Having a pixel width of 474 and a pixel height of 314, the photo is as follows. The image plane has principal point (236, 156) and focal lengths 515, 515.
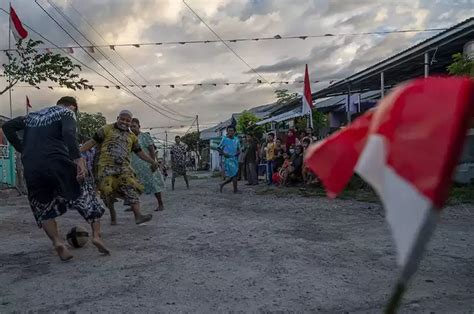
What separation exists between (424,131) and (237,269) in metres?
3.62

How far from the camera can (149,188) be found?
9.23 metres

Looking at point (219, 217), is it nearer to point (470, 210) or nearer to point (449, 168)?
point (470, 210)

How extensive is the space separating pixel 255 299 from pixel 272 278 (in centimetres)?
57

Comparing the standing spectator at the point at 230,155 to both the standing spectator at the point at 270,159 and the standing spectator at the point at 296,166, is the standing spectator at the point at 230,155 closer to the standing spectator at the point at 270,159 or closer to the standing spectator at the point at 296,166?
the standing spectator at the point at 296,166

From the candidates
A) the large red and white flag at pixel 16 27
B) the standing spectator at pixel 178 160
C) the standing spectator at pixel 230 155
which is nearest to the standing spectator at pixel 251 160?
the standing spectator at pixel 178 160

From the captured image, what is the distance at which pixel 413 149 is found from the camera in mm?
1313

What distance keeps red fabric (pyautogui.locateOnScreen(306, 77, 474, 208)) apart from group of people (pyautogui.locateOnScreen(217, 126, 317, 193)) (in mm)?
10461

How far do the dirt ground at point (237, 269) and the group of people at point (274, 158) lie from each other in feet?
17.4

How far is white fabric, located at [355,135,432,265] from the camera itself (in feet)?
4.29

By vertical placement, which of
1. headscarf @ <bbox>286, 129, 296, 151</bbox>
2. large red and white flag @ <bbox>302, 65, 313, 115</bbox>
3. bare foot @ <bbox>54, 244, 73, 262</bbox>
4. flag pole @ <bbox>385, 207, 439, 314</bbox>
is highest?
large red and white flag @ <bbox>302, 65, 313, 115</bbox>

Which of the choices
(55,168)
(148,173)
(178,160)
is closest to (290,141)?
(178,160)

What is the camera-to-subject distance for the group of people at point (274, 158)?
521 inches

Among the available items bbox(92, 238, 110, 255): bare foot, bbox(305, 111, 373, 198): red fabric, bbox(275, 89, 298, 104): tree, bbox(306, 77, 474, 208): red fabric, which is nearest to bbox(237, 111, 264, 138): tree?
bbox(275, 89, 298, 104): tree

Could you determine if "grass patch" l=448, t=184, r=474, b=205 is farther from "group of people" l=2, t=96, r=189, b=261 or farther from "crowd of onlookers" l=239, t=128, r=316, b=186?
"group of people" l=2, t=96, r=189, b=261
